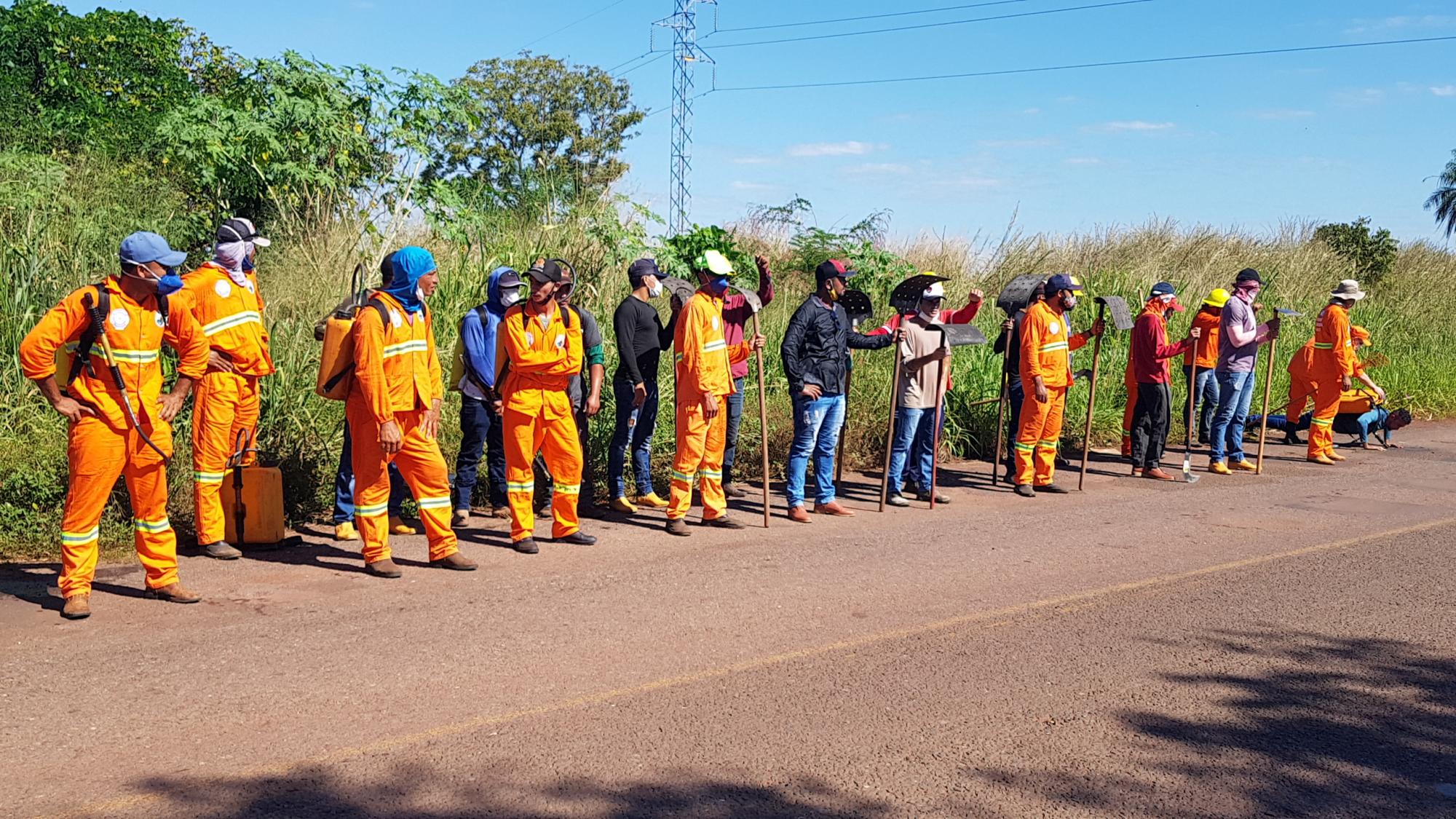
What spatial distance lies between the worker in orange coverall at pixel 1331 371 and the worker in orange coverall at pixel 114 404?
12.0 m

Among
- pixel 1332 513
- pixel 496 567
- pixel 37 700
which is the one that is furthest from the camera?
pixel 1332 513

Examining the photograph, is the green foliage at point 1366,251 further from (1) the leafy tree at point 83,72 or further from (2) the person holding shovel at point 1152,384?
(1) the leafy tree at point 83,72

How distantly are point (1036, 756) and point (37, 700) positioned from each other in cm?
415

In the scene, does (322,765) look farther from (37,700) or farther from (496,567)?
(496,567)

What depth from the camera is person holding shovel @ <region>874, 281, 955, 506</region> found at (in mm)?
10781

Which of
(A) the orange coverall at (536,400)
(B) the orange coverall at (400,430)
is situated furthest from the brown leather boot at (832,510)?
(B) the orange coverall at (400,430)

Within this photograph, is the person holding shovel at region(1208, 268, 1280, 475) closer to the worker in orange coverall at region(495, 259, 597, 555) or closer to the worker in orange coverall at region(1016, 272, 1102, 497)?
the worker in orange coverall at region(1016, 272, 1102, 497)

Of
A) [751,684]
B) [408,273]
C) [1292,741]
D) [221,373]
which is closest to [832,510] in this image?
[408,273]

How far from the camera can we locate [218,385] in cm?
775

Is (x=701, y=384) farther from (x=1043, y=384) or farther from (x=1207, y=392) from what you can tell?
(x=1207, y=392)

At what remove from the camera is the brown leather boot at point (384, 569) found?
7502 mm

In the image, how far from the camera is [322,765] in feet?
15.0

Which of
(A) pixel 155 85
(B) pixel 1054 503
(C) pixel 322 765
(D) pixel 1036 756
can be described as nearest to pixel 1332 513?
(B) pixel 1054 503

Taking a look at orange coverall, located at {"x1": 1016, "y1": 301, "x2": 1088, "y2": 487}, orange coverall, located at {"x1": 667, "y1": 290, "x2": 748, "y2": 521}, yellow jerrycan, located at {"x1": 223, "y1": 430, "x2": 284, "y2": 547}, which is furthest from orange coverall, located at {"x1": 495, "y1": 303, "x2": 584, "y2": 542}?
orange coverall, located at {"x1": 1016, "y1": 301, "x2": 1088, "y2": 487}
